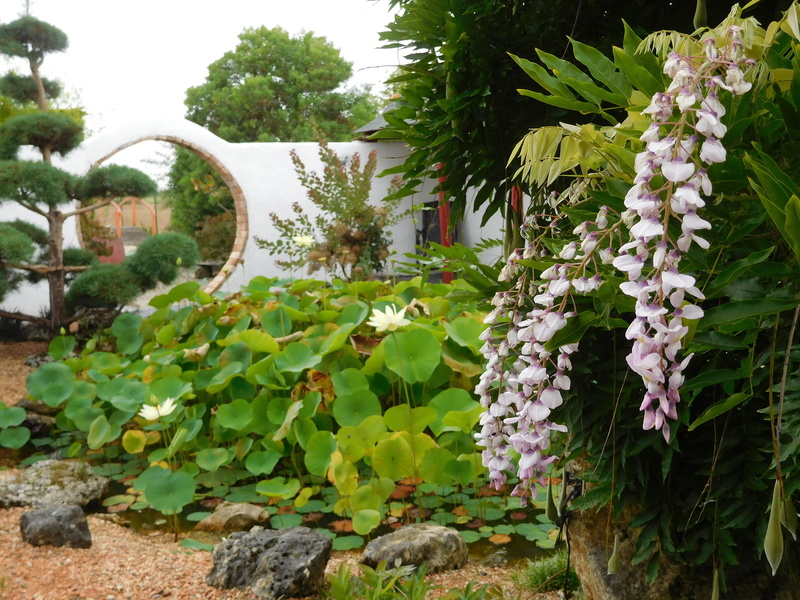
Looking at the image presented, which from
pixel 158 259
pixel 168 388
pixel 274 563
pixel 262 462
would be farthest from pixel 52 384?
pixel 158 259

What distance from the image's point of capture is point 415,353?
255 centimetres

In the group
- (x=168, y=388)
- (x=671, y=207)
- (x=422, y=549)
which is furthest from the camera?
(x=168, y=388)

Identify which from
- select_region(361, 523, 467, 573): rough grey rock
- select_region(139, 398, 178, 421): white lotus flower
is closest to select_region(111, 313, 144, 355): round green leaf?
select_region(139, 398, 178, 421): white lotus flower

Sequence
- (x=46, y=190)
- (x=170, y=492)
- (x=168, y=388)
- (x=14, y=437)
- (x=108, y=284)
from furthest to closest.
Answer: (x=108, y=284) → (x=46, y=190) → (x=14, y=437) → (x=168, y=388) → (x=170, y=492)

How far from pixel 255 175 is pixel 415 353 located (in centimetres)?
558

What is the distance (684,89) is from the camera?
593 millimetres

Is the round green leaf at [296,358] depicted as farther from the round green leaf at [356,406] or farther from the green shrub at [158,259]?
the green shrub at [158,259]

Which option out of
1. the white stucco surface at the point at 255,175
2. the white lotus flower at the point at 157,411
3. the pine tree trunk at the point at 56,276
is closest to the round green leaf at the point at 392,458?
the white lotus flower at the point at 157,411

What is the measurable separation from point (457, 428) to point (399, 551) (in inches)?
21.1

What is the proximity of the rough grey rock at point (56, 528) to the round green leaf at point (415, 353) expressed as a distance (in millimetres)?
1077

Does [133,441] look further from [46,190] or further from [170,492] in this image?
[46,190]

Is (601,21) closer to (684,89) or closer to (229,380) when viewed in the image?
(684,89)

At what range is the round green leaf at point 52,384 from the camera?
3.14 metres

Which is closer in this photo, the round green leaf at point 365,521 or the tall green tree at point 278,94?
the round green leaf at point 365,521
